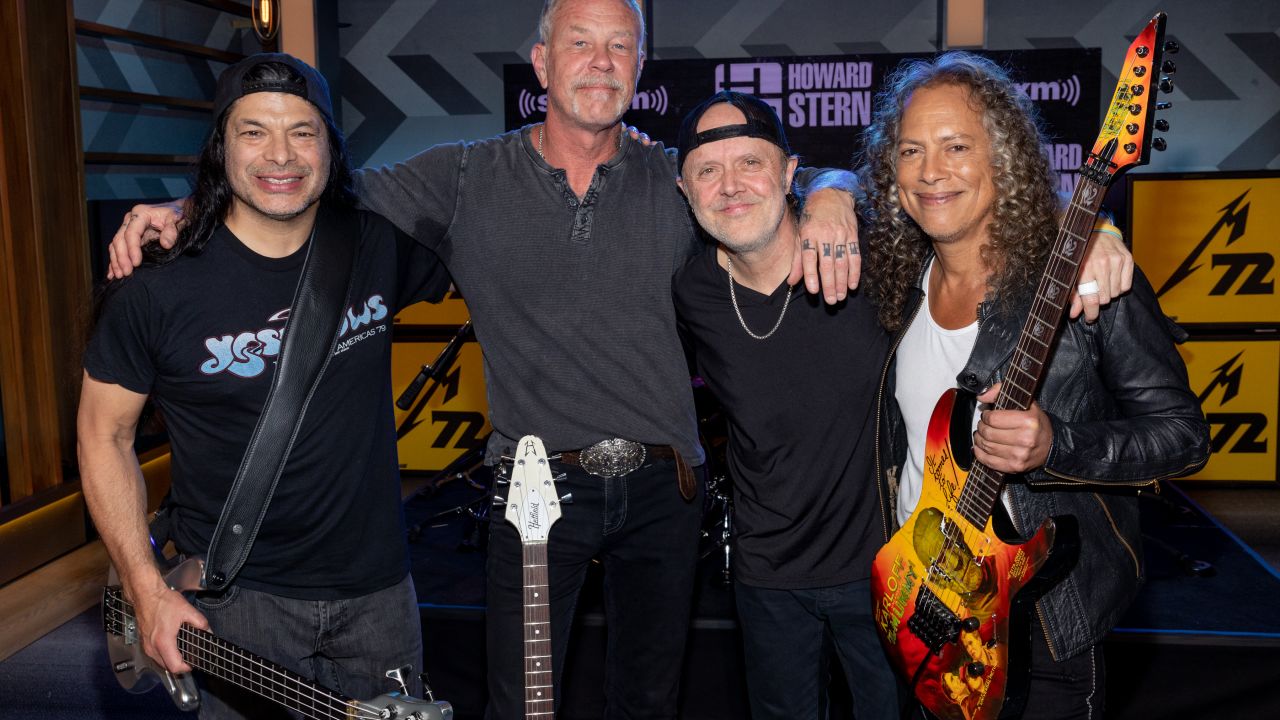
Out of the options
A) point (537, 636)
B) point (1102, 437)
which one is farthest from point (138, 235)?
point (1102, 437)

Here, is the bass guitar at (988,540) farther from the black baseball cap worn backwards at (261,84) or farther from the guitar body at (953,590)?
the black baseball cap worn backwards at (261,84)

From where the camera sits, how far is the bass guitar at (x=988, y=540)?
1.68m

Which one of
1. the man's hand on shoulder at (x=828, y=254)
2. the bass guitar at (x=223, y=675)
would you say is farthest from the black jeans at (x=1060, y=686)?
the bass guitar at (x=223, y=675)

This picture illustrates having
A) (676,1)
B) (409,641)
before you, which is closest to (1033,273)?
(409,641)

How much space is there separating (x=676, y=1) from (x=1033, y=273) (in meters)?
5.26

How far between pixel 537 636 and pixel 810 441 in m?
0.70

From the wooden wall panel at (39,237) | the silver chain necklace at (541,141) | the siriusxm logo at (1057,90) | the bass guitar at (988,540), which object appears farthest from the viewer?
the siriusxm logo at (1057,90)

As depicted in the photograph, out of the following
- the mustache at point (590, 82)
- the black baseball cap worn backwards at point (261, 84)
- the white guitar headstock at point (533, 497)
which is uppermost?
the mustache at point (590, 82)

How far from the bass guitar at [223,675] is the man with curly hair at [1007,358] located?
1.01 m

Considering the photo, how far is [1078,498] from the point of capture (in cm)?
182

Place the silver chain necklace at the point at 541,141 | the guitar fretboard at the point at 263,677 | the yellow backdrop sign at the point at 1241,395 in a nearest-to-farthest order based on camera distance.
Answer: the guitar fretboard at the point at 263,677 < the silver chain necklace at the point at 541,141 < the yellow backdrop sign at the point at 1241,395

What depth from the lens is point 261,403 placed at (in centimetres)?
202

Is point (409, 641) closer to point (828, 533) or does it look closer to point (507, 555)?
point (507, 555)

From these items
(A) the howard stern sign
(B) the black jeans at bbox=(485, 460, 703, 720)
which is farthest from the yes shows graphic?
(A) the howard stern sign
